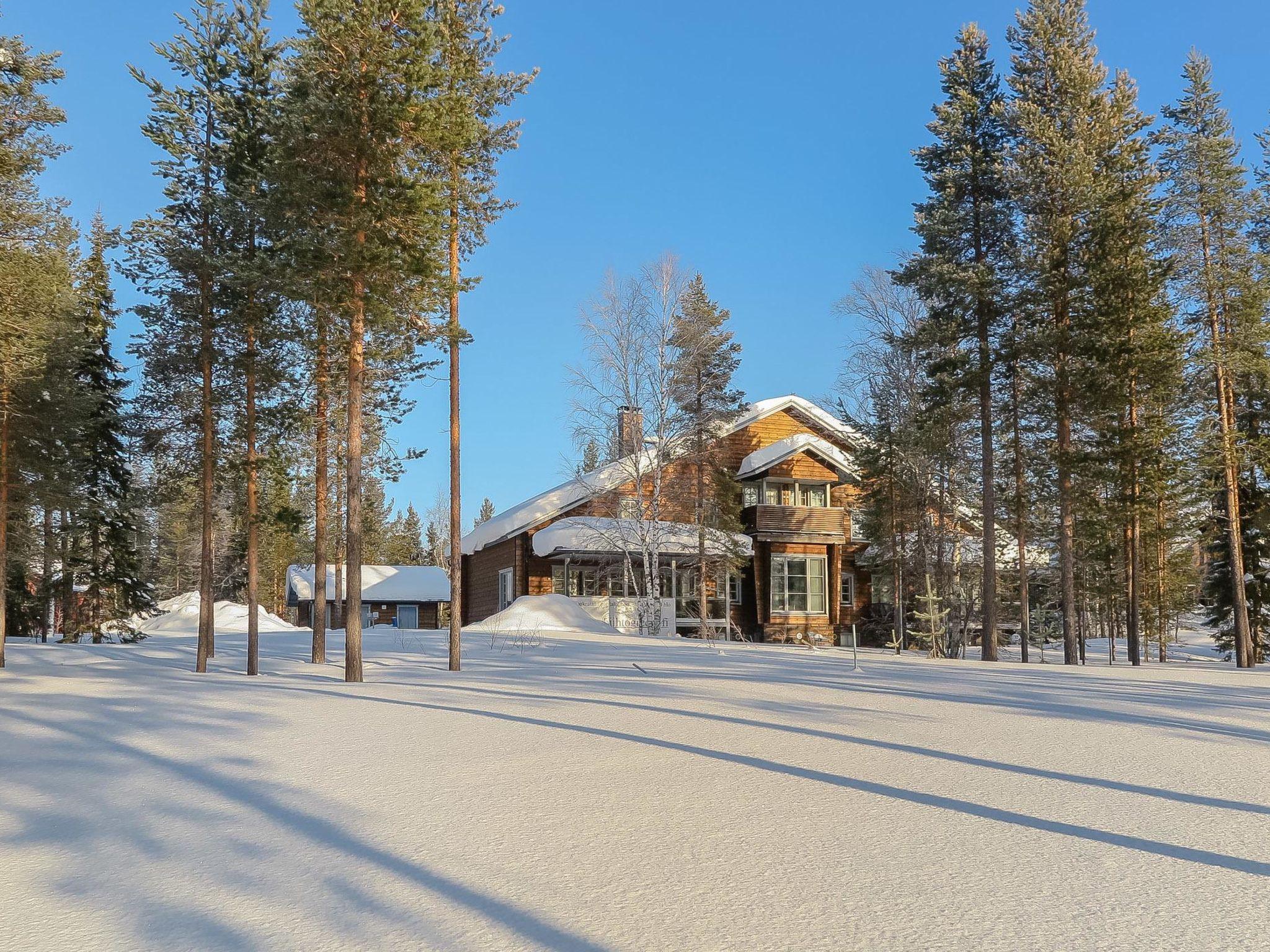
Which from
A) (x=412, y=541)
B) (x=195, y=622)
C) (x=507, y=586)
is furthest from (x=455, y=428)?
(x=412, y=541)

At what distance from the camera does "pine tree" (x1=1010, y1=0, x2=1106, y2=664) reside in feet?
72.7

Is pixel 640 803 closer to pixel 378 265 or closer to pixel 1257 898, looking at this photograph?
pixel 1257 898

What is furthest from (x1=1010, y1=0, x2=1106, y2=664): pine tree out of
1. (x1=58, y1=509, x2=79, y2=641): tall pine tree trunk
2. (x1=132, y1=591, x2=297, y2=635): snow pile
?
(x1=132, y1=591, x2=297, y2=635): snow pile

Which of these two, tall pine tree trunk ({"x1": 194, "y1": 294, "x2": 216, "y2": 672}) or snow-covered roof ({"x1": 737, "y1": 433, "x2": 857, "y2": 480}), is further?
snow-covered roof ({"x1": 737, "y1": 433, "x2": 857, "y2": 480})

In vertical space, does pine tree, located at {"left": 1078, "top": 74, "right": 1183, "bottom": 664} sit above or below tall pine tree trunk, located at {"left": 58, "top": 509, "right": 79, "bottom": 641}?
above

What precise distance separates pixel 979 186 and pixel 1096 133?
2914 mm

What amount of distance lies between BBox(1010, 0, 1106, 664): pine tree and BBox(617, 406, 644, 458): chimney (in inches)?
472

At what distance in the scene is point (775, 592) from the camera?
3588 centimetres

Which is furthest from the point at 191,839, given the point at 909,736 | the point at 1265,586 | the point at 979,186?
the point at 1265,586

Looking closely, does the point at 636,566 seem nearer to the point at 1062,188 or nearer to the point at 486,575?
the point at 486,575

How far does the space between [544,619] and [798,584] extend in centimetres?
1126

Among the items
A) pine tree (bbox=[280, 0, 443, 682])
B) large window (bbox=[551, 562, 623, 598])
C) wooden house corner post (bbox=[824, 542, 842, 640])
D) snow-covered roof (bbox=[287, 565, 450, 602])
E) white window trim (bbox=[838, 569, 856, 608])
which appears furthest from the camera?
snow-covered roof (bbox=[287, 565, 450, 602])

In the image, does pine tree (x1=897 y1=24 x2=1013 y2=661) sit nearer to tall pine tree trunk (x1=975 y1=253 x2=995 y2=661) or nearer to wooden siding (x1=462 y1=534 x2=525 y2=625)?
tall pine tree trunk (x1=975 y1=253 x2=995 y2=661)

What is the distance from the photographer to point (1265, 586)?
96.3 feet
